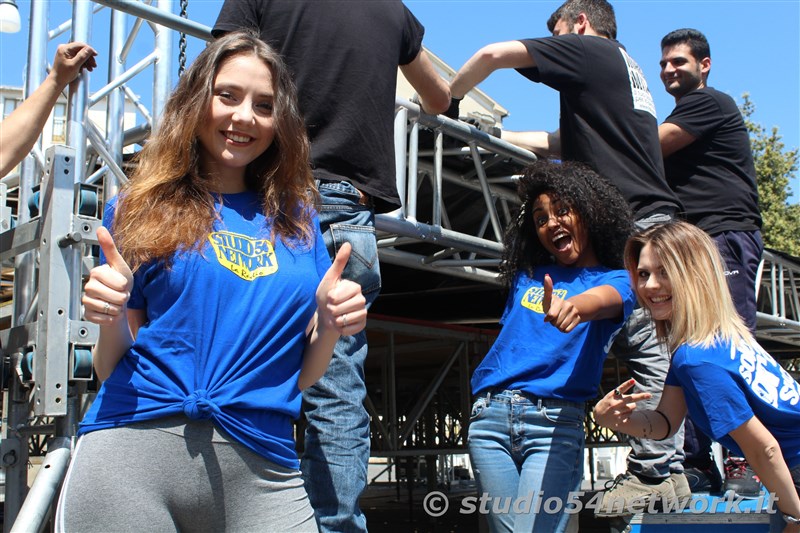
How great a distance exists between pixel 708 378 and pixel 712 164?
198 cm

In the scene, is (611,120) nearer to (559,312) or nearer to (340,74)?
(559,312)

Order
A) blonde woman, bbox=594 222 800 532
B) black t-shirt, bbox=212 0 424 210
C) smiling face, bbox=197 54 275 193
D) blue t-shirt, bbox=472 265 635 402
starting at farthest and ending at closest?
1. blue t-shirt, bbox=472 265 635 402
2. black t-shirt, bbox=212 0 424 210
3. blonde woman, bbox=594 222 800 532
4. smiling face, bbox=197 54 275 193

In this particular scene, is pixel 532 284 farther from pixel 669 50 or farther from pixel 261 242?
pixel 669 50

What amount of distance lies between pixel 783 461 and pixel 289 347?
4.63 feet

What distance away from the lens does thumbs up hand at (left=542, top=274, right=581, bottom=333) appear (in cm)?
244

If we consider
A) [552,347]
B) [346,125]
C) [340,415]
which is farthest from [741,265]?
[340,415]

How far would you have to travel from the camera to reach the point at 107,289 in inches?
60.1

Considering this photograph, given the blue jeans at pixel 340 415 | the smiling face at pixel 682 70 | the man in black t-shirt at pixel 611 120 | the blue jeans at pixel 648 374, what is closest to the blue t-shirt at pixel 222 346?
the blue jeans at pixel 340 415

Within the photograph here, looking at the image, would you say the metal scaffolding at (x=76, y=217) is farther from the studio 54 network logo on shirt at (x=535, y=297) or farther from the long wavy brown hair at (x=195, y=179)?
the studio 54 network logo on shirt at (x=535, y=297)

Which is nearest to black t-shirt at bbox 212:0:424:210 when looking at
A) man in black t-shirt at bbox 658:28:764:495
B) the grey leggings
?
the grey leggings

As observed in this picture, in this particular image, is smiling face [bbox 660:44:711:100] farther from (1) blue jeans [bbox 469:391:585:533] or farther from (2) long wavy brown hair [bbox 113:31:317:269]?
(2) long wavy brown hair [bbox 113:31:317:269]

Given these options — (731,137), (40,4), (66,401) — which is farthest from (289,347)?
(731,137)

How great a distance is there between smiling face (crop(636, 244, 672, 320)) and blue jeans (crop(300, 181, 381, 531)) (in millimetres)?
894

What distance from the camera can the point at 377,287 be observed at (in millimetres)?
2383
